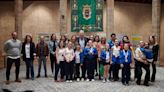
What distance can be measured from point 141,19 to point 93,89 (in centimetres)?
1604

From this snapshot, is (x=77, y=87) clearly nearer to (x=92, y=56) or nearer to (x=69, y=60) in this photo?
(x=69, y=60)

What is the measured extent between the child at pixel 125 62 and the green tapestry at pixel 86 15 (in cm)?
818

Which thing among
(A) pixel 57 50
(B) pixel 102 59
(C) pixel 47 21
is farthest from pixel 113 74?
(C) pixel 47 21

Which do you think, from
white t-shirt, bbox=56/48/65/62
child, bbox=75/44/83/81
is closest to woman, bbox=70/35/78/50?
child, bbox=75/44/83/81

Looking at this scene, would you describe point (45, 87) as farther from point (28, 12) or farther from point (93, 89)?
point (28, 12)

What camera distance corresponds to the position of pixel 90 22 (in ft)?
65.7

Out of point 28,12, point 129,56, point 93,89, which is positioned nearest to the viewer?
point 93,89

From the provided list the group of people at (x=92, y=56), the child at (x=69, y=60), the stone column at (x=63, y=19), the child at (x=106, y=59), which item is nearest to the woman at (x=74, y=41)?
the group of people at (x=92, y=56)

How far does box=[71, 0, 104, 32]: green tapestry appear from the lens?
782 inches

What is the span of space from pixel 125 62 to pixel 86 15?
29.1 feet

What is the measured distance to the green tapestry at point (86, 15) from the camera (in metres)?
19.9

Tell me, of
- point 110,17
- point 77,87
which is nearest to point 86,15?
point 110,17

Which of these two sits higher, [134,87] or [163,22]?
[163,22]

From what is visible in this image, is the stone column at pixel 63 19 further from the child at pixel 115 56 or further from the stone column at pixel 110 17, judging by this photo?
the child at pixel 115 56
